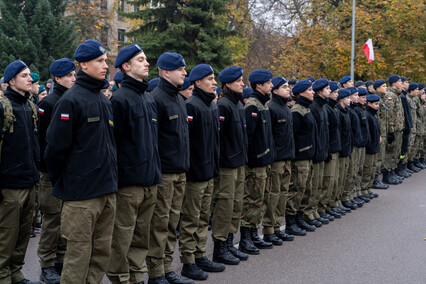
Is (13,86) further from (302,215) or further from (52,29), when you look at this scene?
(52,29)

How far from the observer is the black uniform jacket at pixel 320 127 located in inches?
331

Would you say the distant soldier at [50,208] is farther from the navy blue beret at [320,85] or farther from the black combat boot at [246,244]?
the navy blue beret at [320,85]

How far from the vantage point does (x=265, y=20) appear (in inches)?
1373

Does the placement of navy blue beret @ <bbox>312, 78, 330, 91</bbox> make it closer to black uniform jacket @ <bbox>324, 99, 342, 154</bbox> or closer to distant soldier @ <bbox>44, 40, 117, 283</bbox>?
black uniform jacket @ <bbox>324, 99, 342, 154</bbox>

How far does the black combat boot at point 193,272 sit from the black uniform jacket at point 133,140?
1429 mm

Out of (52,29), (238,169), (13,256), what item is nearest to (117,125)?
(13,256)

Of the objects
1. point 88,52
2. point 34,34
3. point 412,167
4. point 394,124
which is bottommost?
point 412,167

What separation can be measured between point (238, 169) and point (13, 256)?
278cm

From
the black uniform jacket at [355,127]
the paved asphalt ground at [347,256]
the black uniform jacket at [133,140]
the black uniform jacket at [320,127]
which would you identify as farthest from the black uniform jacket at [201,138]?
the black uniform jacket at [355,127]

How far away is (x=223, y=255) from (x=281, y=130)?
6.82ft

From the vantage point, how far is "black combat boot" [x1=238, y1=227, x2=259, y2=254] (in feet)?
22.4

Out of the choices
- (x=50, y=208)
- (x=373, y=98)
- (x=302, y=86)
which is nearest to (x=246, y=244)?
(x=50, y=208)

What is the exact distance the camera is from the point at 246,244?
6922mm

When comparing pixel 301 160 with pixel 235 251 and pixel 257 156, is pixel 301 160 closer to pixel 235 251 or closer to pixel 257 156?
pixel 257 156
